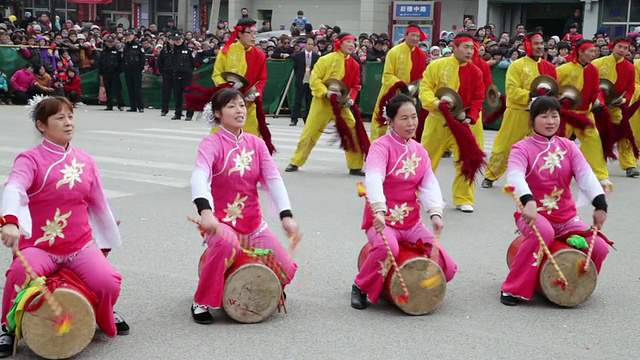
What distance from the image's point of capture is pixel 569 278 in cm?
510

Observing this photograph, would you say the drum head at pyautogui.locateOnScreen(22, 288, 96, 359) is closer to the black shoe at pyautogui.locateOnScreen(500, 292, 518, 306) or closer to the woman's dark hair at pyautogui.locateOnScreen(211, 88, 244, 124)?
the woman's dark hair at pyautogui.locateOnScreen(211, 88, 244, 124)

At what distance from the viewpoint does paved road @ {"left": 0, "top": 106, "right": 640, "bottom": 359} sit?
4.39 meters

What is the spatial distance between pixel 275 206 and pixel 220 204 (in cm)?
32

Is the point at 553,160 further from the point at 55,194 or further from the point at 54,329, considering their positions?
the point at 54,329

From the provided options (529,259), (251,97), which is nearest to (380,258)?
(529,259)

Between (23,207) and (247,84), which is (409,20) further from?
(23,207)

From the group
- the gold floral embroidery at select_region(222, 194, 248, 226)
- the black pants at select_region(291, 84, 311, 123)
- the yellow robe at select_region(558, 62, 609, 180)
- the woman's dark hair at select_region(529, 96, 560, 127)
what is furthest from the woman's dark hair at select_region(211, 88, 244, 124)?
the black pants at select_region(291, 84, 311, 123)

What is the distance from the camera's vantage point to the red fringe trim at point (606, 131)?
9844mm

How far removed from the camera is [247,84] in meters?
9.02

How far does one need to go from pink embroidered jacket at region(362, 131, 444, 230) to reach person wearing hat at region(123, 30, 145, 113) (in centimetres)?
1477

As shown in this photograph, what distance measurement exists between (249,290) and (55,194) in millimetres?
1150

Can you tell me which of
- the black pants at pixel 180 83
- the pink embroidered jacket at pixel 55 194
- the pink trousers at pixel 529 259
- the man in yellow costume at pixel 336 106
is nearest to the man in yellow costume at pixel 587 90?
the man in yellow costume at pixel 336 106

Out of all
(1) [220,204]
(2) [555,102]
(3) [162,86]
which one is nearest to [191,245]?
(1) [220,204]

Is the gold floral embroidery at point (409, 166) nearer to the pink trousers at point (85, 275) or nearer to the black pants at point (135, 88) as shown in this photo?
the pink trousers at point (85, 275)
